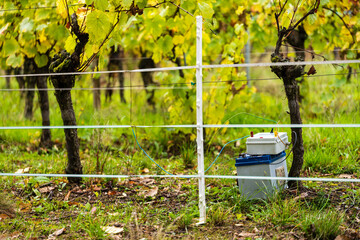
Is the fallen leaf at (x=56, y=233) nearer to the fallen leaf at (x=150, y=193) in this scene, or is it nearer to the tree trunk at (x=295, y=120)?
the fallen leaf at (x=150, y=193)

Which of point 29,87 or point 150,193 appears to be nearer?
point 150,193

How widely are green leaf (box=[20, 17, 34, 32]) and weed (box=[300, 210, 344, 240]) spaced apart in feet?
10.3

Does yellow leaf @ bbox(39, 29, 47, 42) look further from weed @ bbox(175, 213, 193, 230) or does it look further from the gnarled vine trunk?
weed @ bbox(175, 213, 193, 230)

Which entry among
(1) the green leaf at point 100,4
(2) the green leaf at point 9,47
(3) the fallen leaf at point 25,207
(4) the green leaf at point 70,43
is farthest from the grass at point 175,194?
(1) the green leaf at point 100,4

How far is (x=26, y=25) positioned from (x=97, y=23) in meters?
1.57

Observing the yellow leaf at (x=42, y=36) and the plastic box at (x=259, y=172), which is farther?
the yellow leaf at (x=42, y=36)

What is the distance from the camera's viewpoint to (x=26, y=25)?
4.13m

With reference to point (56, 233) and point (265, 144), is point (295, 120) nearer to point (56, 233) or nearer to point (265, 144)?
point (265, 144)

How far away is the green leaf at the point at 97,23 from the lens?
2893 mm

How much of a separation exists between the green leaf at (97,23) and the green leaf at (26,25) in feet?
4.84

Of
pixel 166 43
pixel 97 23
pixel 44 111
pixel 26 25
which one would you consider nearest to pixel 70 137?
pixel 26 25

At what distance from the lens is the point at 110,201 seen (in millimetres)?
3516

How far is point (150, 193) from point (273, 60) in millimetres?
1553

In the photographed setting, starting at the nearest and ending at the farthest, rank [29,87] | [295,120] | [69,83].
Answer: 1. [295,120]
2. [69,83]
3. [29,87]
